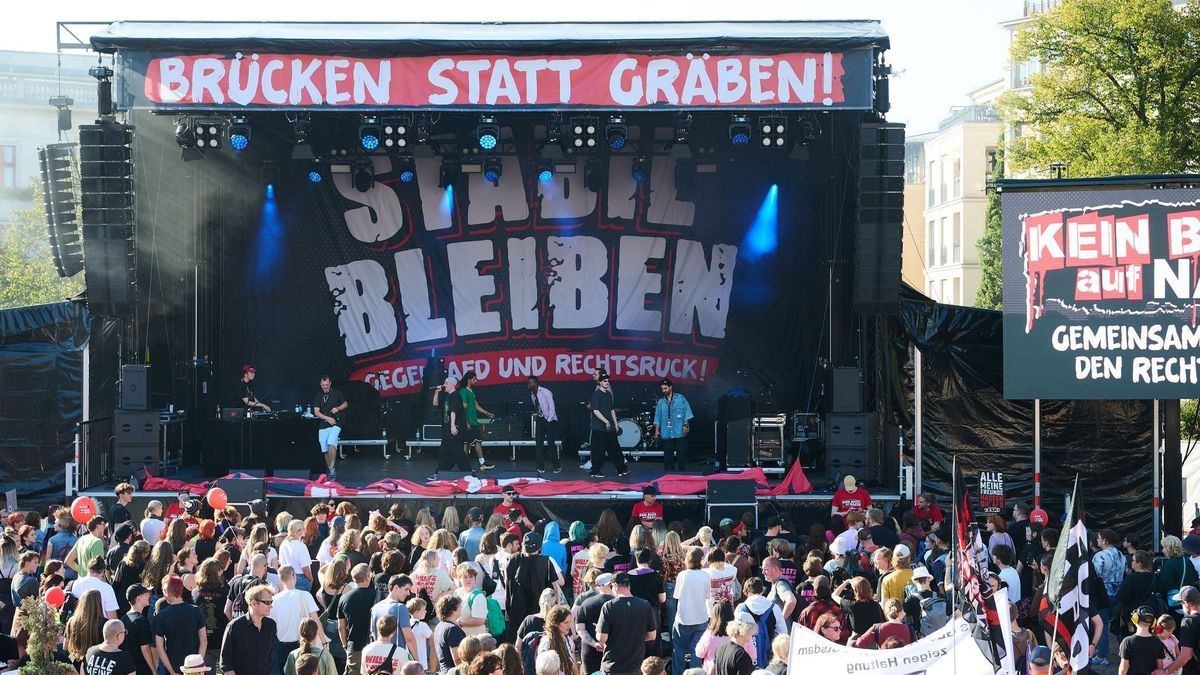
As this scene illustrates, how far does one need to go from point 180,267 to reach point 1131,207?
41.3ft

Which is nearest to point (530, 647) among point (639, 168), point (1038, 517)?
point (1038, 517)

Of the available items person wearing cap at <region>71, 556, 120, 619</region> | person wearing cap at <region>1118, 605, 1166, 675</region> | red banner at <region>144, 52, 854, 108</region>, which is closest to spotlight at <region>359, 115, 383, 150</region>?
red banner at <region>144, 52, 854, 108</region>

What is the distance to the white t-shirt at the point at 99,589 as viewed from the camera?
9.69 m

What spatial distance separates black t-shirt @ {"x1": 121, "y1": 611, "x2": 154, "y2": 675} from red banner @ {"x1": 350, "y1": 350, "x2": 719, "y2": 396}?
1257 cm

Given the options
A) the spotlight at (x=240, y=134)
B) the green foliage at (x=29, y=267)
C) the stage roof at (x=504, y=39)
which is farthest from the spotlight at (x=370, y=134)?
the green foliage at (x=29, y=267)

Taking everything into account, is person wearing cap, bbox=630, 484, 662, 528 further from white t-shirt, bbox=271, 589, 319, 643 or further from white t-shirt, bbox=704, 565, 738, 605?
white t-shirt, bbox=271, 589, 319, 643

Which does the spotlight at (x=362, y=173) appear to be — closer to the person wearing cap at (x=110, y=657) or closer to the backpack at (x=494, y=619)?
the backpack at (x=494, y=619)

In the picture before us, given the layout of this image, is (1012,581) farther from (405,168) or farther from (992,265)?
(992,265)

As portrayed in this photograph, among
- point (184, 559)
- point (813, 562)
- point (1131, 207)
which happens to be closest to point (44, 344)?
point (184, 559)

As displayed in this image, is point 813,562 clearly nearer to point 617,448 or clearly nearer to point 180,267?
point 617,448

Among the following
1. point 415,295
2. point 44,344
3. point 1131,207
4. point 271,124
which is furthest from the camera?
point 415,295

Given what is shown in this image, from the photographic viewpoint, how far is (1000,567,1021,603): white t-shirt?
1121 centimetres

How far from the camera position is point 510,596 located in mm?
11031

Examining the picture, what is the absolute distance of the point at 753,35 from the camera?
55.3 ft
